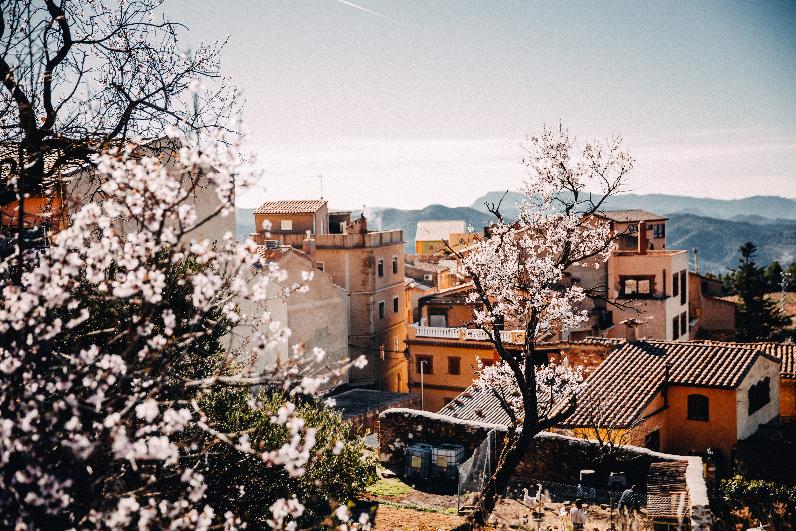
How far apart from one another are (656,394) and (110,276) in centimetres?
1870

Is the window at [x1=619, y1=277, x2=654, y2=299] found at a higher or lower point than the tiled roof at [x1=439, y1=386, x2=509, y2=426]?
higher

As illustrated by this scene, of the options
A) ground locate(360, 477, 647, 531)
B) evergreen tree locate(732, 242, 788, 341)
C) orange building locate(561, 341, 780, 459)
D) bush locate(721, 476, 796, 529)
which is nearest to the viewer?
bush locate(721, 476, 796, 529)

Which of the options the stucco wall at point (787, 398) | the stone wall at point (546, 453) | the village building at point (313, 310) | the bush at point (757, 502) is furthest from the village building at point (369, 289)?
the bush at point (757, 502)

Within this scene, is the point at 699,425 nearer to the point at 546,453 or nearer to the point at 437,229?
the point at 546,453

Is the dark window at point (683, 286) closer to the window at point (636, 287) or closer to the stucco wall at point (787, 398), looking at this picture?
the window at point (636, 287)

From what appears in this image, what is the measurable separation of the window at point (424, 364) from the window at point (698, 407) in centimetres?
1640

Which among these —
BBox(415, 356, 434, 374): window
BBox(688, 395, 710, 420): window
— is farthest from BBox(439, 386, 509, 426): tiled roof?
BBox(415, 356, 434, 374): window

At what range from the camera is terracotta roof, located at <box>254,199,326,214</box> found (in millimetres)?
47509

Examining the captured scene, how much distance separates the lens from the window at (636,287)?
3678 centimetres

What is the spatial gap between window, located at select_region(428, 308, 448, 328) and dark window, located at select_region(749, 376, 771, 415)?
17173 millimetres

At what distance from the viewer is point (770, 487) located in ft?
51.7

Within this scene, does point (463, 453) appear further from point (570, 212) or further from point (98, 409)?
point (98, 409)

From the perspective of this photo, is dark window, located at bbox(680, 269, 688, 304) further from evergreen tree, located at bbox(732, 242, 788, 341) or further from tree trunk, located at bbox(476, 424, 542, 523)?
tree trunk, located at bbox(476, 424, 542, 523)

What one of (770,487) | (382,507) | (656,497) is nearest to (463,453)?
(382,507)
